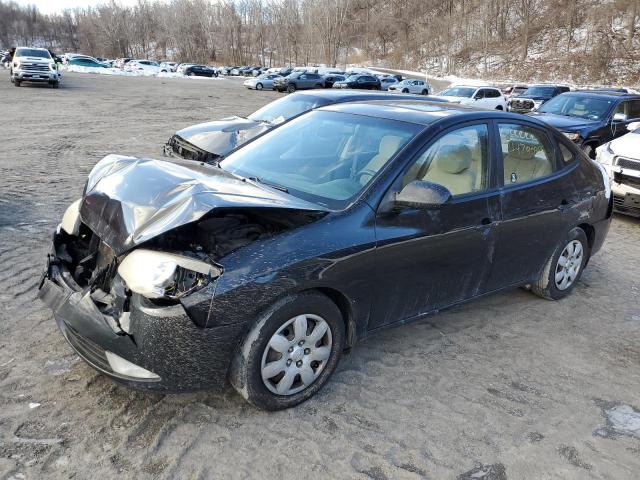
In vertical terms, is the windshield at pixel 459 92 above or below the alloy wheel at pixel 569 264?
above

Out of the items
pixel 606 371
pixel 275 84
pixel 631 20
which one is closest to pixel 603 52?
pixel 631 20

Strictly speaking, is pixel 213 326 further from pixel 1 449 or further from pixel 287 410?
pixel 1 449

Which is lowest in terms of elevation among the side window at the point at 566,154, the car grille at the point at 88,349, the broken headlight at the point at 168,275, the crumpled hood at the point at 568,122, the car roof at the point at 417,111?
the car grille at the point at 88,349

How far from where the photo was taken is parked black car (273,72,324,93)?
41.0 metres

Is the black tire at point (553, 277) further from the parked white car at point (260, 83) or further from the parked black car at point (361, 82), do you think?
the parked white car at point (260, 83)

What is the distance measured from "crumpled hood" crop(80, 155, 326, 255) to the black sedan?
0.04 ft

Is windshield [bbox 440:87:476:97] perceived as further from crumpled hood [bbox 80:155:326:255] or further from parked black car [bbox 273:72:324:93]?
crumpled hood [bbox 80:155:326:255]

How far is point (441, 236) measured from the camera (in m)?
3.55

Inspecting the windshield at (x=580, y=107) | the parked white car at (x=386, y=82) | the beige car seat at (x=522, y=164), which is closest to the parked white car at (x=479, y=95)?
the windshield at (x=580, y=107)

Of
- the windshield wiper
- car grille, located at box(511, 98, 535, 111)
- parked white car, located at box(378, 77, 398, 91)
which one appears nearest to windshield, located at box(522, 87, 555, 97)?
car grille, located at box(511, 98, 535, 111)

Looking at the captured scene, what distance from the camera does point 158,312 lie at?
8.64 ft

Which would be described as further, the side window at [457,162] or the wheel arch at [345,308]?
the side window at [457,162]

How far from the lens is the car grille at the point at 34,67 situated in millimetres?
25747

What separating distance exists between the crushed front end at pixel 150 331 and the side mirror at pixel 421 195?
129 cm
